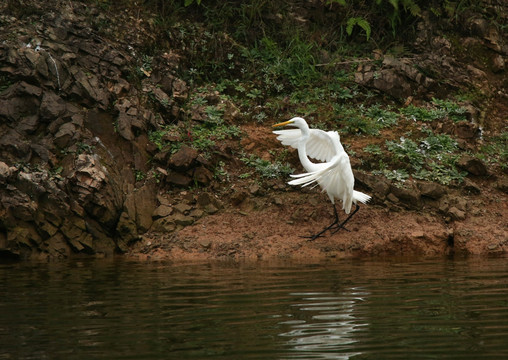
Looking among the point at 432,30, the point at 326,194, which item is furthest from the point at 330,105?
the point at 432,30

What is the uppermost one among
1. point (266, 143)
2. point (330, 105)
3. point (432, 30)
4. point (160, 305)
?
point (432, 30)

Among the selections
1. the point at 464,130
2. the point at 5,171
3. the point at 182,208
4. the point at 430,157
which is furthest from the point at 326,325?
the point at 464,130

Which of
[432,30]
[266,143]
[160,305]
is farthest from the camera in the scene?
[432,30]

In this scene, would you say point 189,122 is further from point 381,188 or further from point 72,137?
point 381,188

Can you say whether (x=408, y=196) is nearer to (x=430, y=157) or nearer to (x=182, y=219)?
(x=430, y=157)

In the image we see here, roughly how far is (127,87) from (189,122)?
1184 millimetres

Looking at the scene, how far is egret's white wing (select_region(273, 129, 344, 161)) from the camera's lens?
1016cm

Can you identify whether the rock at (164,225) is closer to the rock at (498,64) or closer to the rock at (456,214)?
the rock at (456,214)

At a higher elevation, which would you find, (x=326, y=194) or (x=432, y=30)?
(x=432, y=30)

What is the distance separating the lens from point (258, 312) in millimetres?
5531

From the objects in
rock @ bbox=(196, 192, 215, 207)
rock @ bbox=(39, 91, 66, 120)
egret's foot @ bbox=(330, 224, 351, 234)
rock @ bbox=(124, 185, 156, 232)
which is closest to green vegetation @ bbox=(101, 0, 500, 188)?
rock @ bbox=(196, 192, 215, 207)

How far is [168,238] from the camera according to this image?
31.9ft

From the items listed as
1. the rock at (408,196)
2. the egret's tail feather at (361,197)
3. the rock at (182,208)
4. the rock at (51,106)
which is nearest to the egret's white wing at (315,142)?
the egret's tail feather at (361,197)

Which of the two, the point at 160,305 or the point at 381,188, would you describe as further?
the point at 381,188
